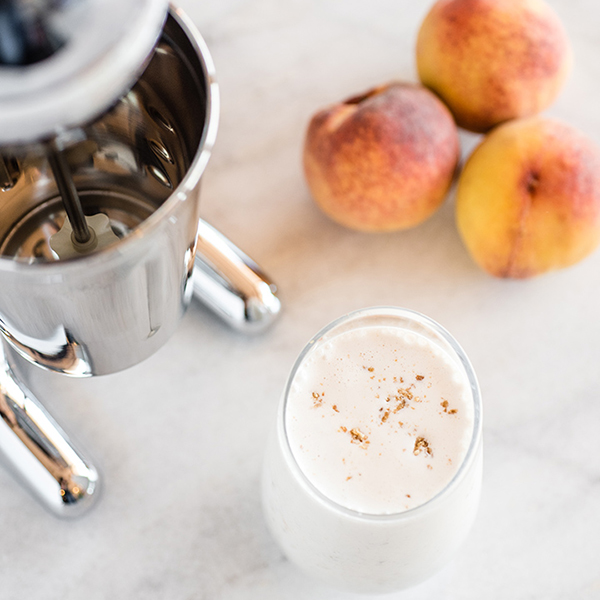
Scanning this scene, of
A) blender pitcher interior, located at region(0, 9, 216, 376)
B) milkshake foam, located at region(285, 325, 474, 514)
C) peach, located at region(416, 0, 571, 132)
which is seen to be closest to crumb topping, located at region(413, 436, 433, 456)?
milkshake foam, located at region(285, 325, 474, 514)

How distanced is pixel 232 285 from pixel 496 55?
0.72 ft

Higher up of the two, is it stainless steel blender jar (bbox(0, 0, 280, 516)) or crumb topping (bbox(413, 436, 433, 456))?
stainless steel blender jar (bbox(0, 0, 280, 516))

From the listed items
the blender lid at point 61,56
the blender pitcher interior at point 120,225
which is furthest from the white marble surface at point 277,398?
the blender lid at point 61,56

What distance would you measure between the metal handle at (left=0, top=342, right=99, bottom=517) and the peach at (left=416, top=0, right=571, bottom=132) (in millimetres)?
325

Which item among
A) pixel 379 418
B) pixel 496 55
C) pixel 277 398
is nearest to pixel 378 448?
pixel 379 418

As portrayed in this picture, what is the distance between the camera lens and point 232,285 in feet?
1.46

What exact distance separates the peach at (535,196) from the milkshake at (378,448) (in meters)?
0.13

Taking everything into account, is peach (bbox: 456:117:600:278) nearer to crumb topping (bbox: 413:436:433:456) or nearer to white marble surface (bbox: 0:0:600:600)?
white marble surface (bbox: 0:0:600:600)

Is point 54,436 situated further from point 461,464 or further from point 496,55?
point 496,55

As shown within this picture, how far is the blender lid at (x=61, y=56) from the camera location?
16cm

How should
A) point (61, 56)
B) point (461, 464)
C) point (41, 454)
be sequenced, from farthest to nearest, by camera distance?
point (41, 454) → point (461, 464) → point (61, 56)

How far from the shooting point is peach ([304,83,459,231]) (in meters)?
0.42

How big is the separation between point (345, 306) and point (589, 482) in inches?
7.2

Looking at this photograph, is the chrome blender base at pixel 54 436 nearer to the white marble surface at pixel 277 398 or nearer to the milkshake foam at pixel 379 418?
the white marble surface at pixel 277 398
